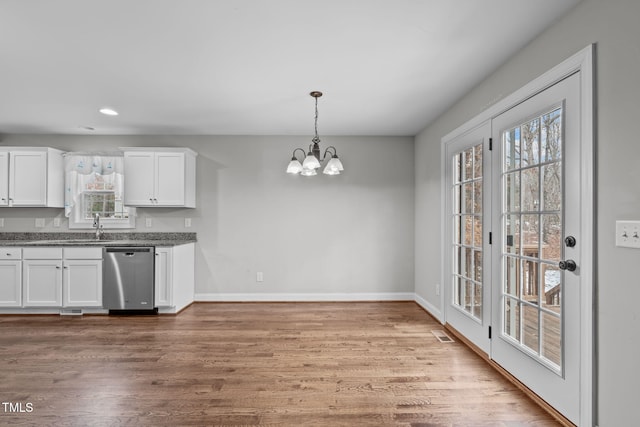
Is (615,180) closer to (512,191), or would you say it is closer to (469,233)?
(512,191)

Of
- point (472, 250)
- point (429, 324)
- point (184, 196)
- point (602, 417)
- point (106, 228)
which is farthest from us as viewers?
point (106, 228)

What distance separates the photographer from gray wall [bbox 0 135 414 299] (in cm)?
459

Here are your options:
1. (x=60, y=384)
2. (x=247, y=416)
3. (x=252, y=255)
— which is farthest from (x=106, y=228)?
(x=247, y=416)

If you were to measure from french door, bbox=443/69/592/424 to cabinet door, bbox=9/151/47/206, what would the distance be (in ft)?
17.0

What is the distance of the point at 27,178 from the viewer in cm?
422

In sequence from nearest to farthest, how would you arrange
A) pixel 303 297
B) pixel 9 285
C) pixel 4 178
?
1. pixel 9 285
2. pixel 4 178
3. pixel 303 297

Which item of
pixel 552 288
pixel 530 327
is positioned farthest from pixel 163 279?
pixel 552 288

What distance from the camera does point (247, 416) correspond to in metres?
1.95

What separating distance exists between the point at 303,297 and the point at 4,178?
4.23m

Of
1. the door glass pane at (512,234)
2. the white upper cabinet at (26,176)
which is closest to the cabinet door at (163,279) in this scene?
the white upper cabinet at (26,176)

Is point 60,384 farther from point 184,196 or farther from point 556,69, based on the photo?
point 556,69

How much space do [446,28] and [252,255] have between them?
360 centimetres

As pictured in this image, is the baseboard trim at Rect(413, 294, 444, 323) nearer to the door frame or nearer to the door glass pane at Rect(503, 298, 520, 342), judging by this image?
the door glass pane at Rect(503, 298, 520, 342)

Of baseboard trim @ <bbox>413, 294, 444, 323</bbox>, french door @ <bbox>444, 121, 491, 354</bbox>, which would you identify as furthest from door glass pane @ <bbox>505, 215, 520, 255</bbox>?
baseboard trim @ <bbox>413, 294, 444, 323</bbox>
